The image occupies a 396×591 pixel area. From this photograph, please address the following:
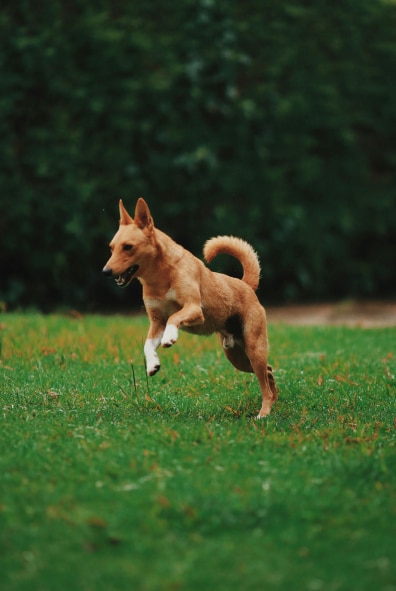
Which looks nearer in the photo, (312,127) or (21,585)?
(21,585)

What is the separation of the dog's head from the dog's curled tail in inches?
29.1

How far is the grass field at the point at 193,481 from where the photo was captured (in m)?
3.60

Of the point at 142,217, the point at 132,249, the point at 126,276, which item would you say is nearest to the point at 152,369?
the point at 126,276

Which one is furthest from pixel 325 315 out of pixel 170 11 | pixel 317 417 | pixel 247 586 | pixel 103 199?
pixel 247 586

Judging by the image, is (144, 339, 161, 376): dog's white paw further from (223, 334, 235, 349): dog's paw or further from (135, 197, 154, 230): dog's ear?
(135, 197, 154, 230): dog's ear

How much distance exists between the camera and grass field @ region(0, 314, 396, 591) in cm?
360

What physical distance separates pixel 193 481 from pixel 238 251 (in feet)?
8.25

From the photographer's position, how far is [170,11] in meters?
11.6

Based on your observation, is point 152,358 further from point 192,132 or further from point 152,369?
point 192,132

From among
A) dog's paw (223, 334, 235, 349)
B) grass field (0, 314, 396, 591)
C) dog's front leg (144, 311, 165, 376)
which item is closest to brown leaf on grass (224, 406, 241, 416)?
grass field (0, 314, 396, 591)

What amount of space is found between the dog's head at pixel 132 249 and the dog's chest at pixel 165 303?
208mm

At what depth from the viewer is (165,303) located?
5.83 metres

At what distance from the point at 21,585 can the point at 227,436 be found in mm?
2058

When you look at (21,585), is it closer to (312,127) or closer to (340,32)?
(312,127)
